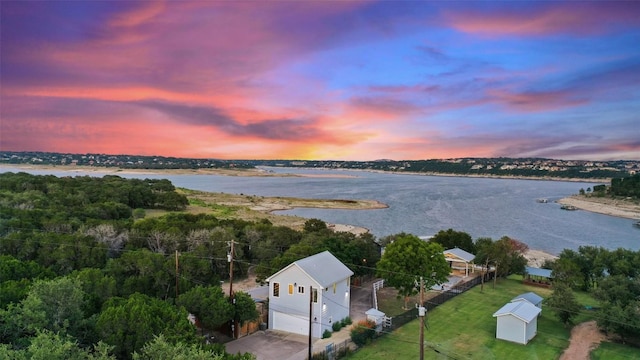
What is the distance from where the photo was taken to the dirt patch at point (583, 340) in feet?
75.3

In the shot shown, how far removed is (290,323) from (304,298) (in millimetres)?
1693

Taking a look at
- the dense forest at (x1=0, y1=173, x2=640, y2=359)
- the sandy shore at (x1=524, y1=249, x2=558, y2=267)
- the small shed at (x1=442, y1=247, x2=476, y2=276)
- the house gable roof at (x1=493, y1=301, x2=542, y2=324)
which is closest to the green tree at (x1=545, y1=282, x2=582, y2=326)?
the dense forest at (x1=0, y1=173, x2=640, y2=359)

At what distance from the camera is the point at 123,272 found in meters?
28.9

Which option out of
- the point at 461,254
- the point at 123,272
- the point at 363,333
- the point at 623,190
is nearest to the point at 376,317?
the point at 363,333

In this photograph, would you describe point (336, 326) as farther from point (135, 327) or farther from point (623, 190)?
point (623, 190)

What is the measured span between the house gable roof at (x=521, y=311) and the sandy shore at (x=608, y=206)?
87820mm

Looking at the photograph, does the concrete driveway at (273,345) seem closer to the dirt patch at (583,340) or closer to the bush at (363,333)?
the bush at (363,333)

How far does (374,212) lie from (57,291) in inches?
3195

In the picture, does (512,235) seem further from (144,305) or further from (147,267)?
(144,305)

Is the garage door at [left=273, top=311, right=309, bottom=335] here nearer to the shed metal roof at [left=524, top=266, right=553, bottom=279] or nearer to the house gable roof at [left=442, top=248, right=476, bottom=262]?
the house gable roof at [left=442, top=248, right=476, bottom=262]

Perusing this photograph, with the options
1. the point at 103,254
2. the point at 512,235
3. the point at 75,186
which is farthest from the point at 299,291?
the point at 75,186

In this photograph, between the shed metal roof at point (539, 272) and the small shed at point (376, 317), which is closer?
the small shed at point (376, 317)

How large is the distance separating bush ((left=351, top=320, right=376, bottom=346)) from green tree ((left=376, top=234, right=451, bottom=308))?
598 centimetres

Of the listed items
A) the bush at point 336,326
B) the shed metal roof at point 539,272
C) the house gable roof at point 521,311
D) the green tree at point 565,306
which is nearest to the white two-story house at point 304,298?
the bush at point 336,326
